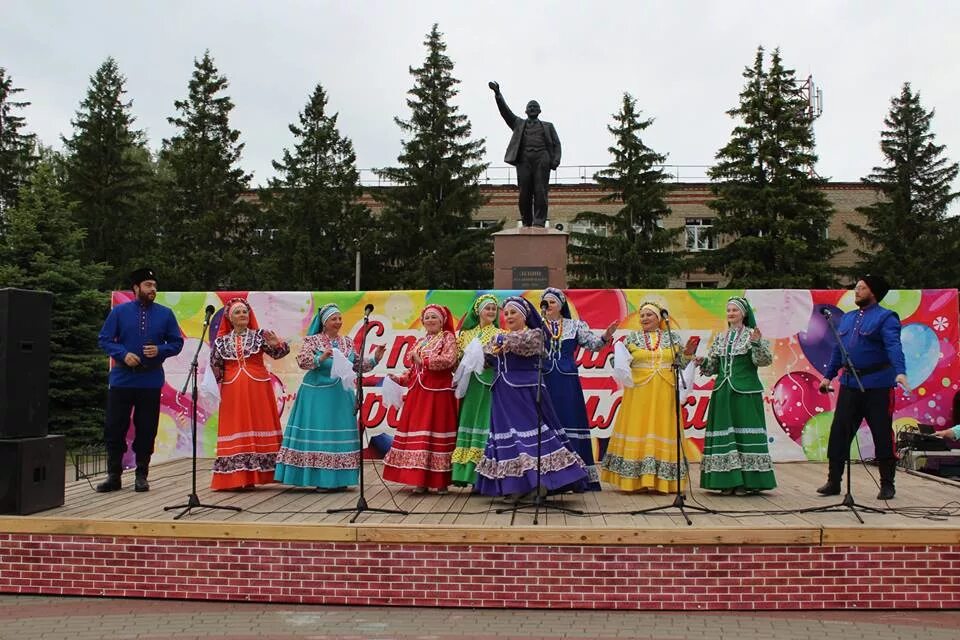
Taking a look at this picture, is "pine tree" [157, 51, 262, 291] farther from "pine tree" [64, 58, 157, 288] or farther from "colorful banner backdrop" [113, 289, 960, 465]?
"colorful banner backdrop" [113, 289, 960, 465]

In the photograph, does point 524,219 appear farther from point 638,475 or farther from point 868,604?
point 868,604

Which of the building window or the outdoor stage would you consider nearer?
the outdoor stage

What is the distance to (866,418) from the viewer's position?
20.7 feet

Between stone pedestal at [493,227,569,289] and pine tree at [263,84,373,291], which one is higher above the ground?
pine tree at [263,84,373,291]

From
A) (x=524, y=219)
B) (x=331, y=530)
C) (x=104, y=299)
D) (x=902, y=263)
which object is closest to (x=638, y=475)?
(x=331, y=530)

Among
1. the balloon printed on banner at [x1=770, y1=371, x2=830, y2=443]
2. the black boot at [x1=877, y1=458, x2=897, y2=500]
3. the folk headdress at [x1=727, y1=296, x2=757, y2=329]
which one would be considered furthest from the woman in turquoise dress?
the balloon printed on banner at [x1=770, y1=371, x2=830, y2=443]

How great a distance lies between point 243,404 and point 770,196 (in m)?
21.6

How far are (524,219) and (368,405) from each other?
3.45 m

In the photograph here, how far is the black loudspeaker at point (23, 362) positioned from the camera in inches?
224

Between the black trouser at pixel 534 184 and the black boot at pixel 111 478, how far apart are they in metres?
5.94

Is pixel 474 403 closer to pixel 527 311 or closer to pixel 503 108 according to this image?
pixel 527 311

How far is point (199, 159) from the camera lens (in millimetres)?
28266

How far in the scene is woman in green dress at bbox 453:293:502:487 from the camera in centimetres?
638

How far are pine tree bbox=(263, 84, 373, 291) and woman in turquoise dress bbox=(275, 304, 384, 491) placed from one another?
20.2 m
